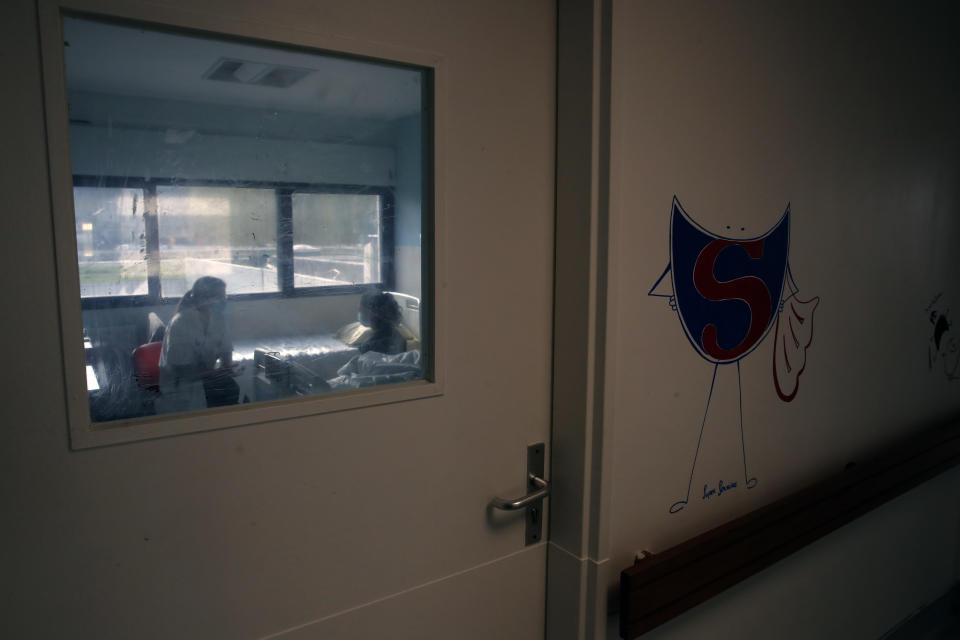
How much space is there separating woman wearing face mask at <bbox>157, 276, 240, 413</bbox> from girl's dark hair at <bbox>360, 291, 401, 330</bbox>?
0.29 meters

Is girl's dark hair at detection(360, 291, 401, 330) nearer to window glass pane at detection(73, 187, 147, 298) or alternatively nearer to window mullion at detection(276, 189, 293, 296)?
window mullion at detection(276, 189, 293, 296)

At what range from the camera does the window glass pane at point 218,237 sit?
1.08m

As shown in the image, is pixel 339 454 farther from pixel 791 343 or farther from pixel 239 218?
pixel 791 343

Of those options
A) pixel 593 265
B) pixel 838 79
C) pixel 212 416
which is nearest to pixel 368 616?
pixel 212 416

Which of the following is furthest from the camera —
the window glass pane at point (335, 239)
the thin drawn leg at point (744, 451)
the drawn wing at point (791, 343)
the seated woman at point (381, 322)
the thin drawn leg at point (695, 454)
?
the drawn wing at point (791, 343)

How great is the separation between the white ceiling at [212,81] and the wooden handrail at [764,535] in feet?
4.05

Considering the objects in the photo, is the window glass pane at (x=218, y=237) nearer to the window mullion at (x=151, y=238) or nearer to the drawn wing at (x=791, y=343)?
the window mullion at (x=151, y=238)

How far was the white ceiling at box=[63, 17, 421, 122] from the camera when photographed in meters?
1.00

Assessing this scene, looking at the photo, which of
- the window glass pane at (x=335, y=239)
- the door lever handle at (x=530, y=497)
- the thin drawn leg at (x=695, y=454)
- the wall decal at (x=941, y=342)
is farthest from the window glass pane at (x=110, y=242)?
the wall decal at (x=941, y=342)

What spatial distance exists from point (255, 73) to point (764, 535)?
184cm

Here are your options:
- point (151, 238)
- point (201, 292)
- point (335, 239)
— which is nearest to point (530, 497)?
point (335, 239)

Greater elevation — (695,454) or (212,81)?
(212,81)

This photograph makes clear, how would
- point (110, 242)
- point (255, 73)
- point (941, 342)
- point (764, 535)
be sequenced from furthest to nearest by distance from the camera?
1. point (941, 342)
2. point (764, 535)
3. point (255, 73)
4. point (110, 242)

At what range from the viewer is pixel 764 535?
190 cm
